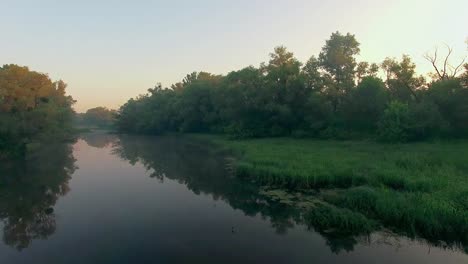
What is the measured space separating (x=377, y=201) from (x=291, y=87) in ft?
122

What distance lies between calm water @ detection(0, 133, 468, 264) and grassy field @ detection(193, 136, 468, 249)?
3.98ft

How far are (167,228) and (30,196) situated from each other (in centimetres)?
1233

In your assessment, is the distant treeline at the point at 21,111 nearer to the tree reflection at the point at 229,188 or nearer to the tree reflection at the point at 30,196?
the tree reflection at the point at 30,196

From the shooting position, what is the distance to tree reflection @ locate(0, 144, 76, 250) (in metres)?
14.1

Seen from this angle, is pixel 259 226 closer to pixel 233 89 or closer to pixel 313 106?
pixel 313 106

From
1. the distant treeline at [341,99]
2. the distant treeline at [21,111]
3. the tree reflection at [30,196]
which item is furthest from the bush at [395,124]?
the distant treeline at [21,111]

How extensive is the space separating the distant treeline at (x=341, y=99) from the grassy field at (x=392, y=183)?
5.63 m

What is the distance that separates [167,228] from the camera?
14195mm

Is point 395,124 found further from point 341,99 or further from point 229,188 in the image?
point 229,188

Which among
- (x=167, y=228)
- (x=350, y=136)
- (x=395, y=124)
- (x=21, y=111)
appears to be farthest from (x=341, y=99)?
(x=21, y=111)

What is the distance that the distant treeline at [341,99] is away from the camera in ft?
111

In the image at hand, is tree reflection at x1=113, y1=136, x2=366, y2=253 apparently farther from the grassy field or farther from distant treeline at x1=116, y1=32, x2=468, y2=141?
distant treeline at x1=116, y1=32, x2=468, y2=141

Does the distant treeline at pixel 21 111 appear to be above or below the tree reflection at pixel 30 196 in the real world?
above

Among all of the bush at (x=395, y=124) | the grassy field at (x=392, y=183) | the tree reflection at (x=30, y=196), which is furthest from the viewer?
the bush at (x=395, y=124)
